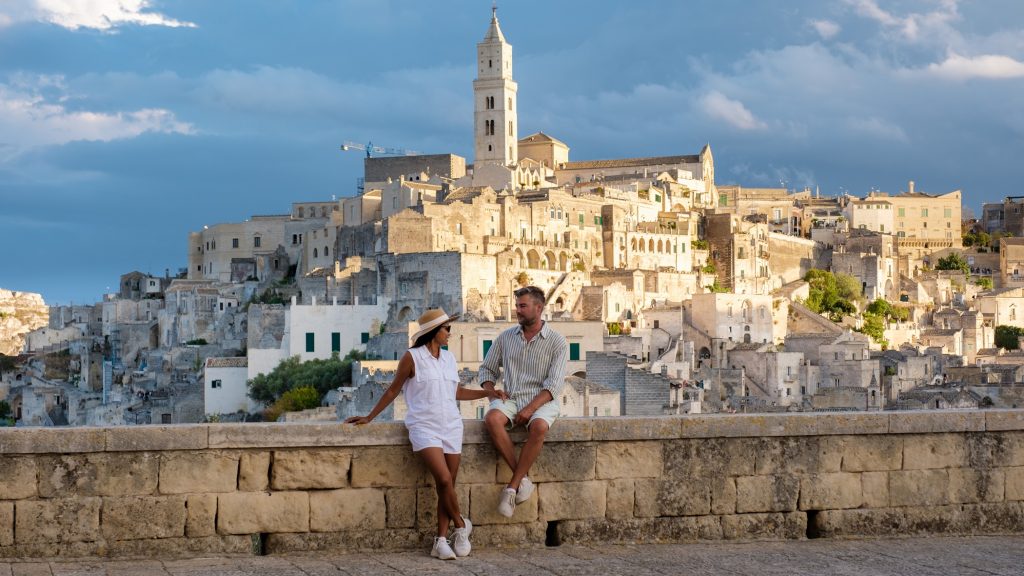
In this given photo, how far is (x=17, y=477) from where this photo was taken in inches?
311

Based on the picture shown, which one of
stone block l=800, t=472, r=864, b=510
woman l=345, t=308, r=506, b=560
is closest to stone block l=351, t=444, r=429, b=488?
woman l=345, t=308, r=506, b=560

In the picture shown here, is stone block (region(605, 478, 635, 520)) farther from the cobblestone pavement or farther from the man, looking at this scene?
the man

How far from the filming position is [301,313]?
4891 cm

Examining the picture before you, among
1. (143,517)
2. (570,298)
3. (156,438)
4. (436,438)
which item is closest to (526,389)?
(436,438)

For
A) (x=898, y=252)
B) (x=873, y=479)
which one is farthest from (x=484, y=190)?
(x=873, y=479)

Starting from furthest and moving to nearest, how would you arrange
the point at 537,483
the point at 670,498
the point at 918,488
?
the point at 918,488, the point at 670,498, the point at 537,483

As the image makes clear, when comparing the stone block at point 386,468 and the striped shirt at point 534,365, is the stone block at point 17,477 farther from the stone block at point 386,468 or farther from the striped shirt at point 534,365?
the striped shirt at point 534,365

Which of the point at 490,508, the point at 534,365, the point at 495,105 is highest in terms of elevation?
the point at 495,105

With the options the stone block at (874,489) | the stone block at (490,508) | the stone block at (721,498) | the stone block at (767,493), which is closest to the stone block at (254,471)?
the stone block at (490,508)

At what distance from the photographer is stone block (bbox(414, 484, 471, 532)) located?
335 inches

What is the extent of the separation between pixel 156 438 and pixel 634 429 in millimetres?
2963

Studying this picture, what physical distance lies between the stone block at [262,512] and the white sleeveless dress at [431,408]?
804mm

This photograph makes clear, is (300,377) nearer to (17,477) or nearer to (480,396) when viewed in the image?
(480,396)

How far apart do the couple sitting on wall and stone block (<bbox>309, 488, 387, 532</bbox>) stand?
0.41m
